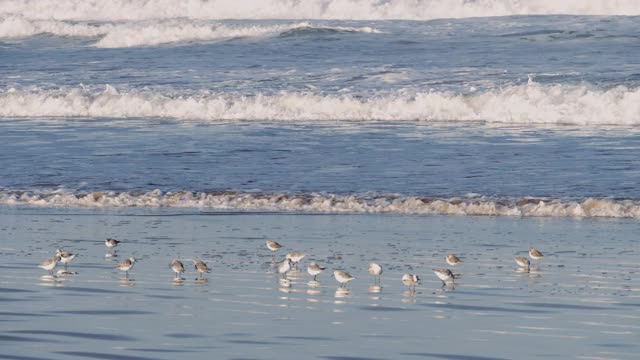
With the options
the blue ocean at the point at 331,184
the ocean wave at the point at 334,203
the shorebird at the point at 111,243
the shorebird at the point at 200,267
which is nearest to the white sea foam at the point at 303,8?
the blue ocean at the point at 331,184

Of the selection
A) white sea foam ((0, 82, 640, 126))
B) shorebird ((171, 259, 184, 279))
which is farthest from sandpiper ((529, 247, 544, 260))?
white sea foam ((0, 82, 640, 126))

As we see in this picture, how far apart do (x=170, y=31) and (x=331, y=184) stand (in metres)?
26.0

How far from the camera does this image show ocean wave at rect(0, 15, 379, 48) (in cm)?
4209

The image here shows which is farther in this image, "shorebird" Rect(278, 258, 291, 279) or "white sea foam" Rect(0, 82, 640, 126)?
"white sea foam" Rect(0, 82, 640, 126)

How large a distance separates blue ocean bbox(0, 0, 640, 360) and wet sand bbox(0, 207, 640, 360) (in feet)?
0.12

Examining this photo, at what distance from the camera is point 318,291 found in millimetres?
11727

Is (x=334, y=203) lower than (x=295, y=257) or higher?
lower

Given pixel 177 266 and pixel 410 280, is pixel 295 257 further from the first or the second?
pixel 410 280

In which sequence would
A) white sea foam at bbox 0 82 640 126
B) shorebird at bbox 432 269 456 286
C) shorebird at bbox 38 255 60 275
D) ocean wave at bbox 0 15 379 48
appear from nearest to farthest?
shorebird at bbox 432 269 456 286, shorebird at bbox 38 255 60 275, white sea foam at bbox 0 82 640 126, ocean wave at bbox 0 15 379 48

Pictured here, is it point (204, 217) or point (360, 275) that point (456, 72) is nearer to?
point (204, 217)

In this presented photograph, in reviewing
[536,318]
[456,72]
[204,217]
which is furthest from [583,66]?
[536,318]

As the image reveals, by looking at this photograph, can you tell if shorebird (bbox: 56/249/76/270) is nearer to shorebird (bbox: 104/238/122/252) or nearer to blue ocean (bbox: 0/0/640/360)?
blue ocean (bbox: 0/0/640/360)

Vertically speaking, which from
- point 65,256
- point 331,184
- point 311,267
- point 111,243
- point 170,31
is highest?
point 311,267

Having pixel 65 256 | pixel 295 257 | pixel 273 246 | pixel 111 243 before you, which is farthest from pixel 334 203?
pixel 65 256
